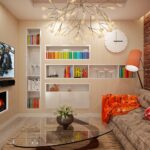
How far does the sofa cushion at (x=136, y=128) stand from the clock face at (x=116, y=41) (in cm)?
206

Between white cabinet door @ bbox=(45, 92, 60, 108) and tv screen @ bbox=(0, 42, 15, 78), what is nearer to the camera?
tv screen @ bbox=(0, 42, 15, 78)

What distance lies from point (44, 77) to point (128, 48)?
7.75ft

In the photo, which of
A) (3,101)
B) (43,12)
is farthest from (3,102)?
(43,12)

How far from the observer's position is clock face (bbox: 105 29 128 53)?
5.49 metres

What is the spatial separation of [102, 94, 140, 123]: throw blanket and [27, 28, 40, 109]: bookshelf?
6.58 ft

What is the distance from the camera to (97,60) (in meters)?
5.52

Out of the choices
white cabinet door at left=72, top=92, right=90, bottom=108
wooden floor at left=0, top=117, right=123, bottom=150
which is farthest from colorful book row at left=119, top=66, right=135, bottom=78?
wooden floor at left=0, top=117, right=123, bottom=150

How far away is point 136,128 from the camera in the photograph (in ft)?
9.43

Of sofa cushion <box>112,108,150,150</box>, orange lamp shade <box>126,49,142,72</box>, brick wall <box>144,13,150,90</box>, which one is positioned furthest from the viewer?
brick wall <box>144,13,150,90</box>

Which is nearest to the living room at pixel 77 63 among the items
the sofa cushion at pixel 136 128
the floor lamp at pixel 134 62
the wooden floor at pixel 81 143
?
the floor lamp at pixel 134 62

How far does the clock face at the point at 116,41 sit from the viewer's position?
5492 millimetres

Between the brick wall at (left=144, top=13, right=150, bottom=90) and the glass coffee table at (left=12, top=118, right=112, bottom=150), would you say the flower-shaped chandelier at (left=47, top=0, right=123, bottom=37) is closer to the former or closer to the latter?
the brick wall at (left=144, top=13, right=150, bottom=90)

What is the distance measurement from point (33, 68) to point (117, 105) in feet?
8.33

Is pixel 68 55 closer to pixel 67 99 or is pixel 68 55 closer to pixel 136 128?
pixel 67 99
